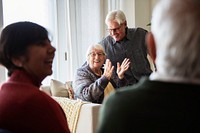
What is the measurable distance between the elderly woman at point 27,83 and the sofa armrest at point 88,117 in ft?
5.04

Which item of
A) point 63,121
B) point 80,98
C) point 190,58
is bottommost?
point 80,98

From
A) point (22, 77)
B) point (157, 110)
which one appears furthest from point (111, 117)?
point (22, 77)

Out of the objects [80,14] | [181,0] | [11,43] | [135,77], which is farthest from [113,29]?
[181,0]

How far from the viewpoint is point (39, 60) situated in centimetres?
143

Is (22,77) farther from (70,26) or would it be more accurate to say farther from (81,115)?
(70,26)

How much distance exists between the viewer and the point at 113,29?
3572mm

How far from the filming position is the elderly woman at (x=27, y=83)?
1.27m

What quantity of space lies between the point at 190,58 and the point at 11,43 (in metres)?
0.76

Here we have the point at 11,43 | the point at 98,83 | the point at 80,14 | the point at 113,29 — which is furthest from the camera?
the point at 80,14

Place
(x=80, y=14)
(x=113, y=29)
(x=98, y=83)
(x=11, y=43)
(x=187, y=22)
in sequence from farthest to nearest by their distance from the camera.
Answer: (x=80, y=14) → (x=113, y=29) → (x=98, y=83) → (x=11, y=43) → (x=187, y=22)

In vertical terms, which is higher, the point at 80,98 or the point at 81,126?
the point at 80,98

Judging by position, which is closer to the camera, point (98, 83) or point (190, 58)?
point (190, 58)

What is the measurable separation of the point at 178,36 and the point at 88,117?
7.22 feet

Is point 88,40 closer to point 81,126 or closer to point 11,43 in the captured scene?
point 81,126
